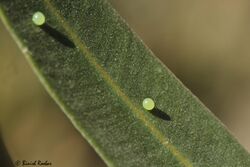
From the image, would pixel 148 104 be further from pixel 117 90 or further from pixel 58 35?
pixel 58 35

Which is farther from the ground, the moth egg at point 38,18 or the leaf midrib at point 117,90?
the moth egg at point 38,18

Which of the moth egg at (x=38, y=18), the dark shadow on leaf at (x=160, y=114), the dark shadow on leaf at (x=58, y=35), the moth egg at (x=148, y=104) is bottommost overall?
the dark shadow on leaf at (x=160, y=114)

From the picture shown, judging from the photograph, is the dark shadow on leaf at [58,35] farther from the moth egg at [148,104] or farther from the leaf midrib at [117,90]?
the moth egg at [148,104]

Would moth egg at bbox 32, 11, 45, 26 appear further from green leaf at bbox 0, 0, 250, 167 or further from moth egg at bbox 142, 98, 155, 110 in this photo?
moth egg at bbox 142, 98, 155, 110

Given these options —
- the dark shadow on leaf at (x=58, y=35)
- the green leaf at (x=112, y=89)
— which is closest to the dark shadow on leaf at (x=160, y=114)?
the green leaf at (x=112, y=89)

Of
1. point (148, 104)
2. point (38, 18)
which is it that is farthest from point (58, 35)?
point (148, 104)

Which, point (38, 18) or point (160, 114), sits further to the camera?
point (160, 114)

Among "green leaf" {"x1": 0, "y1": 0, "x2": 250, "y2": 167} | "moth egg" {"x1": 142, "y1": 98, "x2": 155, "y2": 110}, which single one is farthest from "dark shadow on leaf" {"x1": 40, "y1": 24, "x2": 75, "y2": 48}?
"moth egg" {"x1": 142, "y1": 98, "x2": 155, "y2": 110}

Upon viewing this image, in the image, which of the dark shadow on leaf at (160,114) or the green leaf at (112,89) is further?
the dark shadow on leaf at (160,114)

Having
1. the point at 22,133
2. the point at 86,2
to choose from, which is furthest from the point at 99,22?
the point at 22,133
